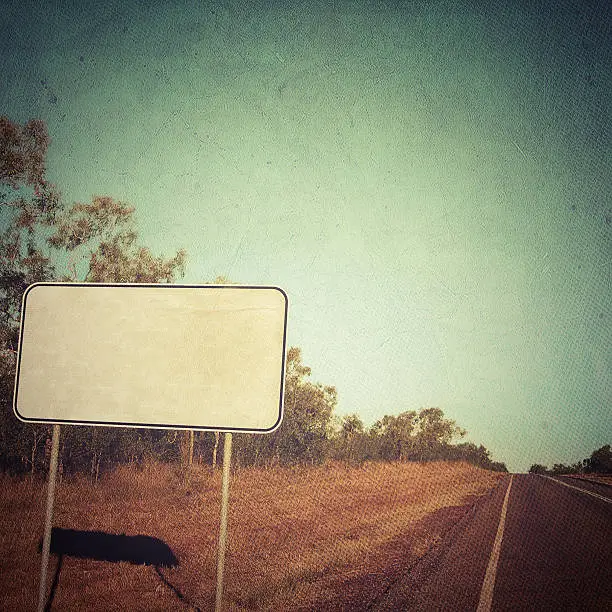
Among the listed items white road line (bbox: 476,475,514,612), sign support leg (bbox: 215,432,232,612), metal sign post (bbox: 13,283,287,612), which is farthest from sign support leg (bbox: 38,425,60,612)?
white road line (bbox: 476,475,514,612)

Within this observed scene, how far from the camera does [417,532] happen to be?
438 inches

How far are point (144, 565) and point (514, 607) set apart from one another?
5332mm

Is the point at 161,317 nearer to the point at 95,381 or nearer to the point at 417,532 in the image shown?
the point at 95,381

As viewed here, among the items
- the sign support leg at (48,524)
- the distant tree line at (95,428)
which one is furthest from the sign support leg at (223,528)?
the distant tree line at (95,428)

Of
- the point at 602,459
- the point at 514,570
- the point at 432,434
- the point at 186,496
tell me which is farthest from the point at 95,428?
the point at 602,459

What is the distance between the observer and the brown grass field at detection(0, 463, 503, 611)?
625cm

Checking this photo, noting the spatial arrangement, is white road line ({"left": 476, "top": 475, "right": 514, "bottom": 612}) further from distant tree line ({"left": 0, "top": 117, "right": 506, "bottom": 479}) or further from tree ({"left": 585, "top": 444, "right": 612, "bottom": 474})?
tree ({"left": 585, "top": 444, "right": 612, "bottom": 474})

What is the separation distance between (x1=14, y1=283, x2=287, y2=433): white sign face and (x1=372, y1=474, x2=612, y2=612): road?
391 centimetres

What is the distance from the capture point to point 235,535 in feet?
34.2

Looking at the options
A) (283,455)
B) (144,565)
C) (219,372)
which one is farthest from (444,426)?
(219,372)

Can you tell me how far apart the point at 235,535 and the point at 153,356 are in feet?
27.0

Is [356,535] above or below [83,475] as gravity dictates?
above

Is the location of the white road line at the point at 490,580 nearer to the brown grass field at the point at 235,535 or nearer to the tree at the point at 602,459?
the brown grass field at the point at 235,535

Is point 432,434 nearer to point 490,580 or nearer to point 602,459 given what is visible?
point 602,459
